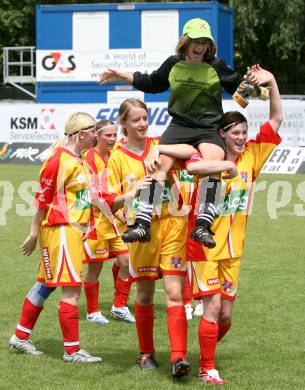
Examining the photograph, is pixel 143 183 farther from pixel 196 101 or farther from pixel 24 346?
pixel 24 346

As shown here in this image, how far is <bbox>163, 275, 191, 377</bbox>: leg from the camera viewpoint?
261 inches

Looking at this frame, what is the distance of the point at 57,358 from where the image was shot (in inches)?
296

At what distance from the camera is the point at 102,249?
9219mm

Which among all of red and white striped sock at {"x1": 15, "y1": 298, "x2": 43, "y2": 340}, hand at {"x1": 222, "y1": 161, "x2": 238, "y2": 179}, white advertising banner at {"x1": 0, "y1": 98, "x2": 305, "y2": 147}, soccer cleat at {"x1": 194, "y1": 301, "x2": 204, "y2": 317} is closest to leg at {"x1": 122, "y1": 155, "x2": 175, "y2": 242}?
hand at {"x1": 222, "y1": 161, "x2": 238, "y2": 179}

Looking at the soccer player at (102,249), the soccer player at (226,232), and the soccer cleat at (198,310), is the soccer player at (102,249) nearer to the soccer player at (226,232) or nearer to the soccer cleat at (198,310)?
the soccer cleat at (198,310)

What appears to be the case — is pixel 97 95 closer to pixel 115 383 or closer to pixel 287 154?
pixel 287 154

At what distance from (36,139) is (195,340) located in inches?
786

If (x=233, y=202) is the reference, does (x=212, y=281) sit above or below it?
below

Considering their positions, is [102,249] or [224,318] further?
[102,249]

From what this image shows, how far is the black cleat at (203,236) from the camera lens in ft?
21.2

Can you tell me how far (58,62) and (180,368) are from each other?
996 inches

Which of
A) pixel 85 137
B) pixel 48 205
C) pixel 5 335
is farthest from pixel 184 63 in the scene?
pixel 5 335

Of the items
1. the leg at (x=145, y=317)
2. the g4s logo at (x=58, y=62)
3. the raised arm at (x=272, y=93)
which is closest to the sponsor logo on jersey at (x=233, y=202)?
the raised arm at (x=272, y=93)

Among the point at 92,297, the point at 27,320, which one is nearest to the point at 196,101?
the point at 27,320
